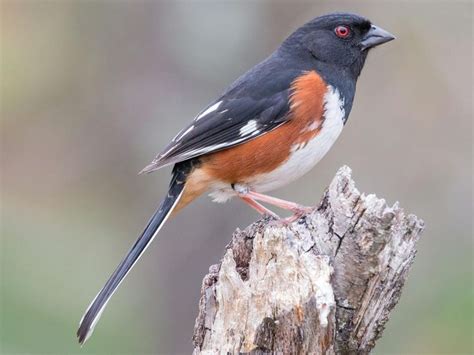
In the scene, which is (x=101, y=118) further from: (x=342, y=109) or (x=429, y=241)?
(x=342, y=109)

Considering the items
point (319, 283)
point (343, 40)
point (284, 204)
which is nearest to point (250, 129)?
point (284, 204)

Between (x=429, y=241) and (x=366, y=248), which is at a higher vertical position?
(x=429, y=241)

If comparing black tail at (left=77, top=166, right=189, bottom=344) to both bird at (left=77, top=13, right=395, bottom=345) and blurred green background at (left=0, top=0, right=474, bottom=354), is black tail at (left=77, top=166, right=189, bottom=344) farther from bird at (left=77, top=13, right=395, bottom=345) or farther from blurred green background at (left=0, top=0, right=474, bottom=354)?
blurred green background at (left=0, top=0, right=474, bottom=354)

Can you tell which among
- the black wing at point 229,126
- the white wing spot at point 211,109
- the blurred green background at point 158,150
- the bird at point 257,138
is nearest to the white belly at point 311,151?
the bird at point 257,138

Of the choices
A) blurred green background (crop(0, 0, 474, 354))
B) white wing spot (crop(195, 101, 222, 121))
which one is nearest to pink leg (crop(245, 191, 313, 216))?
white wing spot (crop(195, 101, 222, 121))

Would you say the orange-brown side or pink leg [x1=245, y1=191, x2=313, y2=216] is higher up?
the orange-brown side

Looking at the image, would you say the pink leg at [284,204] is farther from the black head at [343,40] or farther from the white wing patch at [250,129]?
the black head at [343,40]

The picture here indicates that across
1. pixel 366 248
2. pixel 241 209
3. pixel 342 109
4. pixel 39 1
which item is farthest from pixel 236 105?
pixel 39 1

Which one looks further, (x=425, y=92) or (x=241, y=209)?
(x=425, y=92)

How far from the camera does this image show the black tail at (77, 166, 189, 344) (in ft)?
11.7

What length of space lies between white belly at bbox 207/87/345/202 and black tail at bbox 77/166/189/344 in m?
0.22

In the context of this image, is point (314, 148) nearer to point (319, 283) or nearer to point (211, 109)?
point (211, 109)

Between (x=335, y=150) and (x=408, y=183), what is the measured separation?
761mm

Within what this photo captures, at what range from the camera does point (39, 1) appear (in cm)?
775
